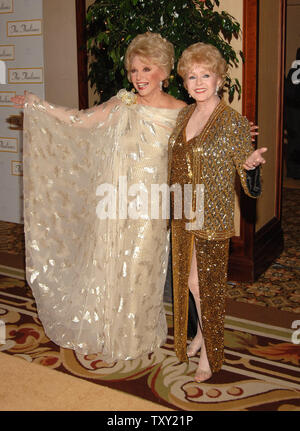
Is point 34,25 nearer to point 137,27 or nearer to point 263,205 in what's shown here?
point 137,27

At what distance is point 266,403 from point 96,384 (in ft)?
2.66

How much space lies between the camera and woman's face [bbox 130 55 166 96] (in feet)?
8.78

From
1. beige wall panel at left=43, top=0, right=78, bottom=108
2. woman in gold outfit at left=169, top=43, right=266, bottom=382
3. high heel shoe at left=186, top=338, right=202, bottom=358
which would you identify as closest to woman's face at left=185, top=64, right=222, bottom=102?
woman in gold outfit at left=169, top=43, right=266, bottom=382

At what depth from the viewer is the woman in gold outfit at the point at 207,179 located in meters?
2.41

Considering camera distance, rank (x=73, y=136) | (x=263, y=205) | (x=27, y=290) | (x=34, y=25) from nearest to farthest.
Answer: (x=73, y=136)
(x=27, y=290)
(x=263, y=205)
(x=34, y=25)

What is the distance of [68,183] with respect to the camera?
10.3ft

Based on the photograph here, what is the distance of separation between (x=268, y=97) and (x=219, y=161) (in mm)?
2103

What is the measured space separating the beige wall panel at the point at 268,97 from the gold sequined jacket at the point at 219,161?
5.87 feet

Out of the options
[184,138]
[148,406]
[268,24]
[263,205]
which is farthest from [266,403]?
[268,24]

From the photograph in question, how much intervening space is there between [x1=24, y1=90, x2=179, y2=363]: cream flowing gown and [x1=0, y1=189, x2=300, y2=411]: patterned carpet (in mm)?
129

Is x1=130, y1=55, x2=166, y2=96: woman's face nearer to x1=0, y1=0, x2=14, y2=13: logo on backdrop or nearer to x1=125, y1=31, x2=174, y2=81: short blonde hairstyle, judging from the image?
x1=125, y1=31, x2=174, y2=81: short blonde hairstyle

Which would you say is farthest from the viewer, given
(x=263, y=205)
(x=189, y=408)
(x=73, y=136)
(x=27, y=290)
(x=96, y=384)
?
(x=263, y=205)

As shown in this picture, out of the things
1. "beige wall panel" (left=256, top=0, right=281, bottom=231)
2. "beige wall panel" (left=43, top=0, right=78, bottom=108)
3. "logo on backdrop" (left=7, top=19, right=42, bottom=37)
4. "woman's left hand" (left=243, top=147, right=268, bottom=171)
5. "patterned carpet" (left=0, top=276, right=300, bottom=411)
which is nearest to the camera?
"woman's left hand" (left=243, top=147, right=268, bottom=171)

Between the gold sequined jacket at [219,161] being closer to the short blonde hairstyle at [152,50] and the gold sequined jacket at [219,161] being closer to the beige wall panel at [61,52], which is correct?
the short blonde hairstyle at [152,50]
